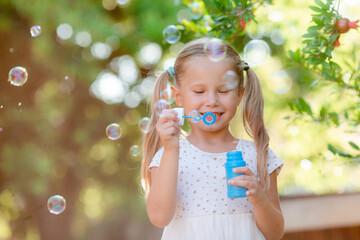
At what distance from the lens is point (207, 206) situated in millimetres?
1703

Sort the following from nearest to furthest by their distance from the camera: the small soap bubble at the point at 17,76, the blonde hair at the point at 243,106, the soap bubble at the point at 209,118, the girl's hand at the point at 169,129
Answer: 1. the girl's hand at the point at 169,129
2. the soap bubble at the point at 209,118
3. the blonde hair at the point at 243,106
4. the small soap bubble at the point at 17,76

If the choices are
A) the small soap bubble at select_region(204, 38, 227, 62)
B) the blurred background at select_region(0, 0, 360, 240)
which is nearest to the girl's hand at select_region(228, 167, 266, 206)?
the small soap bubble at select_region(204, 38, 227, 62)

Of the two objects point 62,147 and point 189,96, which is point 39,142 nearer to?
point 62,147

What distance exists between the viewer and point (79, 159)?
5.00 meters

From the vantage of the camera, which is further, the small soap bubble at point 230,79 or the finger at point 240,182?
the small soap bubble at point 230,79

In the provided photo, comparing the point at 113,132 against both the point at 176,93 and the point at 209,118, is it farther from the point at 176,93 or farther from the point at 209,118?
the point at 209,118

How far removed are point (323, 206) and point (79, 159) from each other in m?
2.58

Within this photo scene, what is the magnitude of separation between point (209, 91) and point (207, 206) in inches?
16.9

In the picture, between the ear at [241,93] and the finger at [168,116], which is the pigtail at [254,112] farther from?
the finger at [168,116]

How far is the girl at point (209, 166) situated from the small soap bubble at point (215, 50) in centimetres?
2

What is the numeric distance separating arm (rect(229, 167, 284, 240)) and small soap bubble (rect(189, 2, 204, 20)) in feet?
3.46

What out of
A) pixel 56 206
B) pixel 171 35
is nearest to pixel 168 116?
pixel 171 35

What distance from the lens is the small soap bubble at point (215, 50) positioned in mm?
1770

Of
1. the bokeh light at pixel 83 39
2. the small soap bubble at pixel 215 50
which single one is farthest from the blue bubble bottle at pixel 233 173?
the bokeh light at pixel 83 39
